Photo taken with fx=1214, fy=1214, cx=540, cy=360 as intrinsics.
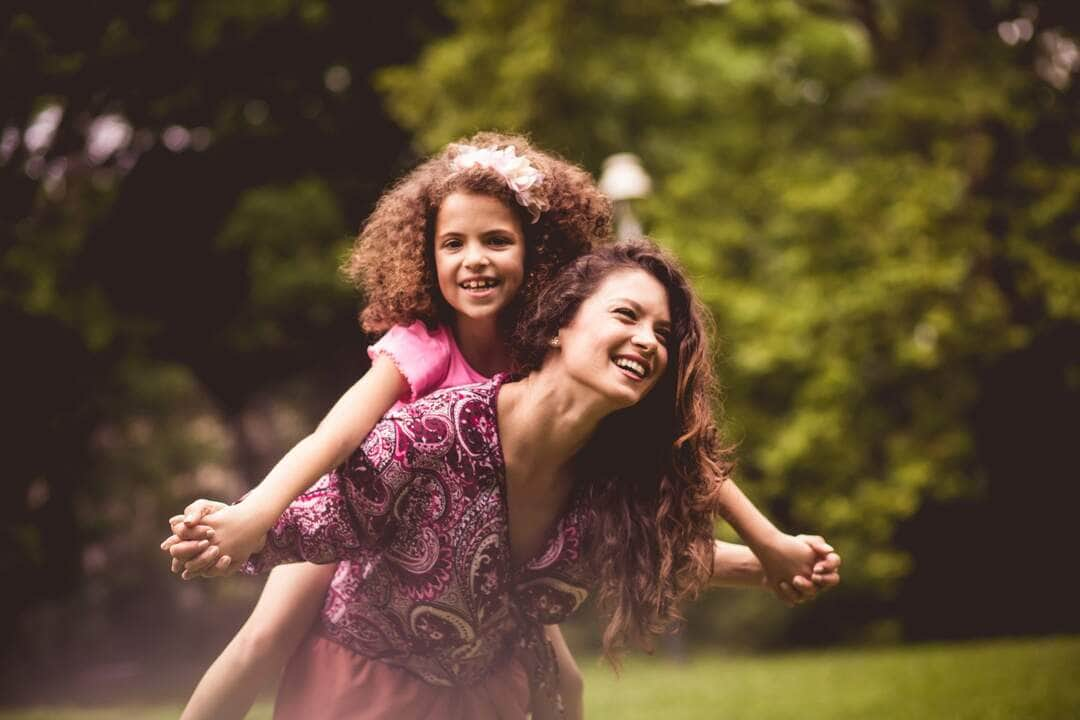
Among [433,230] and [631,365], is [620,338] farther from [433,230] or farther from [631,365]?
[433,230]

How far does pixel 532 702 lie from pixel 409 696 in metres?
0.34

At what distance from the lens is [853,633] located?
1441cm

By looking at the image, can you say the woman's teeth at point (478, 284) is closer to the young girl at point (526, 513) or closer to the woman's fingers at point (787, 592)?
the young girl at point (526, 513)

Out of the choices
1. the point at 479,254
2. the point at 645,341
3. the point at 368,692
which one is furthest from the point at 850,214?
the point at 368,692

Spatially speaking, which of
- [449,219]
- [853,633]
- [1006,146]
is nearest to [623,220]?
[1006,146]

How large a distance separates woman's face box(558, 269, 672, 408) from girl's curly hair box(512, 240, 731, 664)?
1.8 inches

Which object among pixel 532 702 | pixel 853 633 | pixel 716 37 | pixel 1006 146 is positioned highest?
pixel 716 37

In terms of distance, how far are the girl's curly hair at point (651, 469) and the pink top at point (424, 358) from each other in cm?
26

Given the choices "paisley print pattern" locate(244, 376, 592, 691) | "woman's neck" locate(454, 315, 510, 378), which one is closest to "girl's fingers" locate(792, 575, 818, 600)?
"paisley print pattern" locate(244, 376, 592, 691)

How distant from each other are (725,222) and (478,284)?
407 inches

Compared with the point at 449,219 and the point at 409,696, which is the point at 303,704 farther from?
the point at 449,219

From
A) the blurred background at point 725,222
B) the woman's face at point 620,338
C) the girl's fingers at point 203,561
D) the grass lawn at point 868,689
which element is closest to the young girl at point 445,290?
the woman's face at point 620,338

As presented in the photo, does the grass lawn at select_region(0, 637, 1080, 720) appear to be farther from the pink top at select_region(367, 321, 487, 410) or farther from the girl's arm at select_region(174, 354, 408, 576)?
the girl's arm at select_region(174, 354, 408, 576)

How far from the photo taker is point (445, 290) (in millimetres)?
3137
